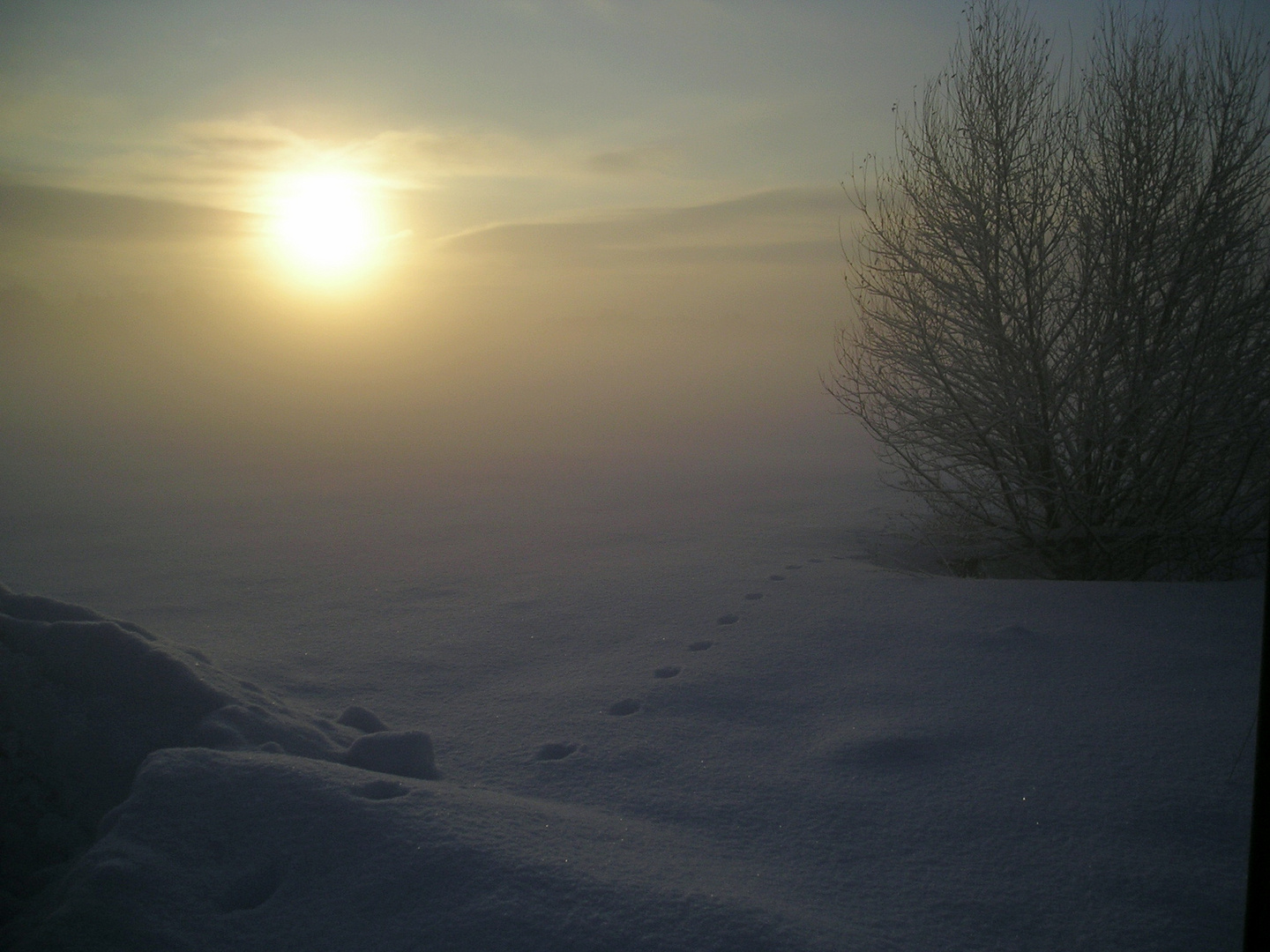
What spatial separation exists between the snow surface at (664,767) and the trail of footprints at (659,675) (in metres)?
0.02

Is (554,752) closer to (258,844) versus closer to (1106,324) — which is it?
(258,844)

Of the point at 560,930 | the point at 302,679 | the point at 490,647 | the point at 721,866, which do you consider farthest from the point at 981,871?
the point at 302,679

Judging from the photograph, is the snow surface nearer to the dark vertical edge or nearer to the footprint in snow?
the footprint in snow

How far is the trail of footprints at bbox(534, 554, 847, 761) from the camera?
3275 mm

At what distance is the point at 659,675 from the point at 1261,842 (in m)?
3.06

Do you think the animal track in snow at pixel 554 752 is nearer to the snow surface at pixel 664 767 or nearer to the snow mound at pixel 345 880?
the snow surface at pixel 664 767

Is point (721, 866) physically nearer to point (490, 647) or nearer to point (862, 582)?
point (490, 647)

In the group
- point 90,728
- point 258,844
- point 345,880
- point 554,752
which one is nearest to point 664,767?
point 554,752

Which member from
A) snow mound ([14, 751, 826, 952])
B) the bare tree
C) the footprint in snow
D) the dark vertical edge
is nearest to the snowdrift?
snow mound ([14, 751, 826, 952])

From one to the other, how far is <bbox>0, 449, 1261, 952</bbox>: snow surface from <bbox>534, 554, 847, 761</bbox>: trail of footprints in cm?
2

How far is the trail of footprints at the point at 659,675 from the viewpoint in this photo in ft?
10.7

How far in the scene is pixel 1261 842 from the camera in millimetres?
1189

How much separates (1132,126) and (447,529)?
731cm

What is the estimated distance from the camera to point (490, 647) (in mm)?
4746
